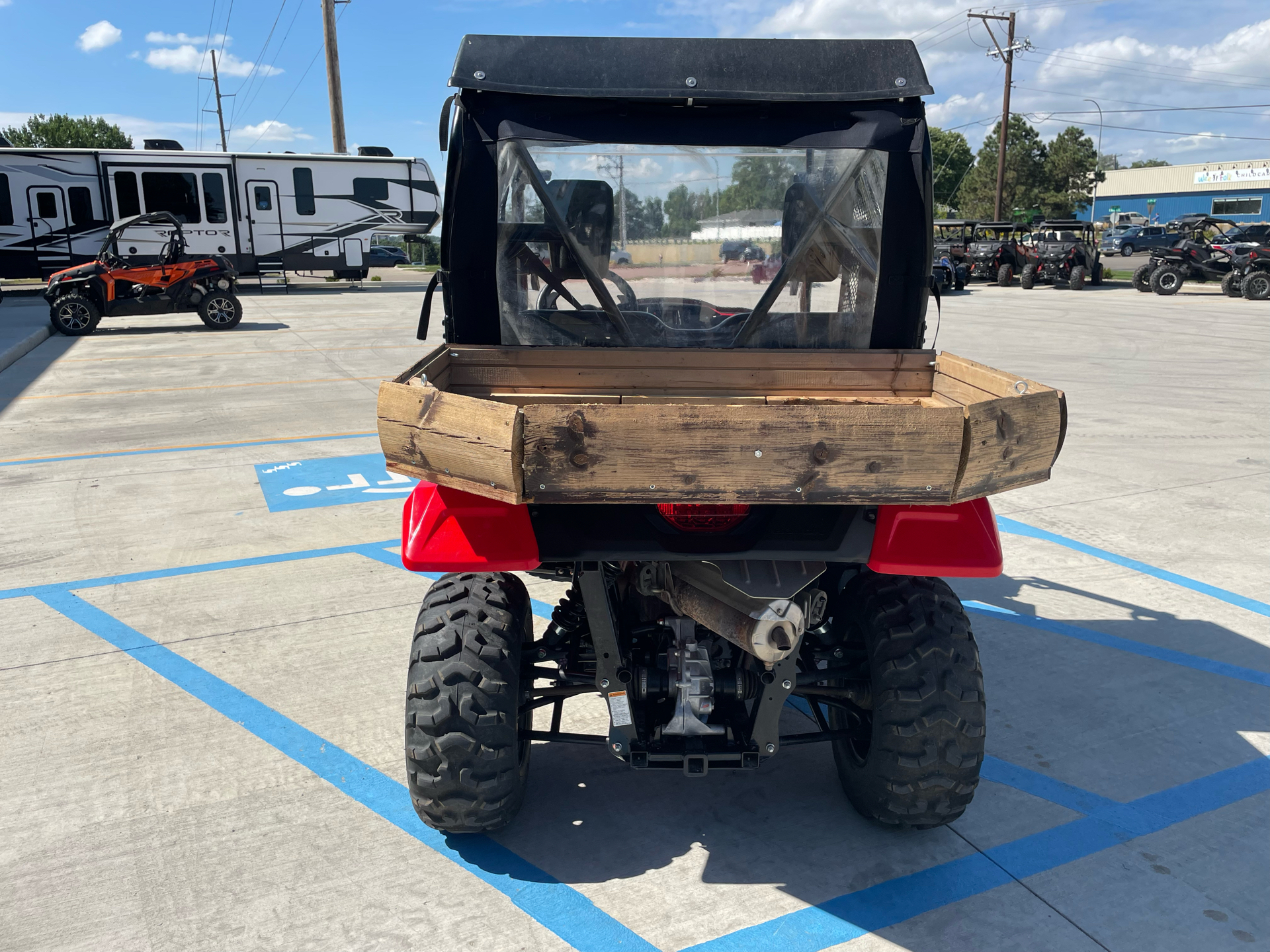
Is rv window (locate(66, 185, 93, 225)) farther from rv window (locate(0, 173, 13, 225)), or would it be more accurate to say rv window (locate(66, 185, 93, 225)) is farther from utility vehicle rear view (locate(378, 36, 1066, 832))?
utility vehicle rear view (locate(378, 36, 1066, 832))

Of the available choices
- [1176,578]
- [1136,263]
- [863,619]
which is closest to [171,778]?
[863,619]

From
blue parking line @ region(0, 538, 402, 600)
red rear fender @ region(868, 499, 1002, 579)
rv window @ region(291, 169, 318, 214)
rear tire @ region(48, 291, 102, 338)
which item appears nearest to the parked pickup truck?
rv window @ region(291, 169, 318, 214)

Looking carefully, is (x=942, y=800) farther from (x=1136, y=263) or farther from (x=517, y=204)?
(x=1136, y=263)

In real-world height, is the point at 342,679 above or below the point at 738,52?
below

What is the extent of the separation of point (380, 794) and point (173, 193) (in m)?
25.6

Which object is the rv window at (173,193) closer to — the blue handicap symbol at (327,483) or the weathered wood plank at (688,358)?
the blue handicap symbol at (327,483)

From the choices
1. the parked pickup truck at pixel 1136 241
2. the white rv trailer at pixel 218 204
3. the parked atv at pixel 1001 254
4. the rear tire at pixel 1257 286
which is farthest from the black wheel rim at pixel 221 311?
the parked pickup truck at pixel 1136 241

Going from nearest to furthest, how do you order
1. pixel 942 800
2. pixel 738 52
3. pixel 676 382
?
1. pixel 942 800
2. pixel 738 52
3. pixel 676 382

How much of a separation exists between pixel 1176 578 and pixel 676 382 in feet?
12.3

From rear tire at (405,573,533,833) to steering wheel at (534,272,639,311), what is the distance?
1311 millimetres

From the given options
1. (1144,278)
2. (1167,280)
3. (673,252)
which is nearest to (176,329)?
(673,252)

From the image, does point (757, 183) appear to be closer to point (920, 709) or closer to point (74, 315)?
point (920, 709)

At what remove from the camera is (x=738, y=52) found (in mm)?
3414

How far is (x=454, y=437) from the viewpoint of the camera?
8.40 ft
